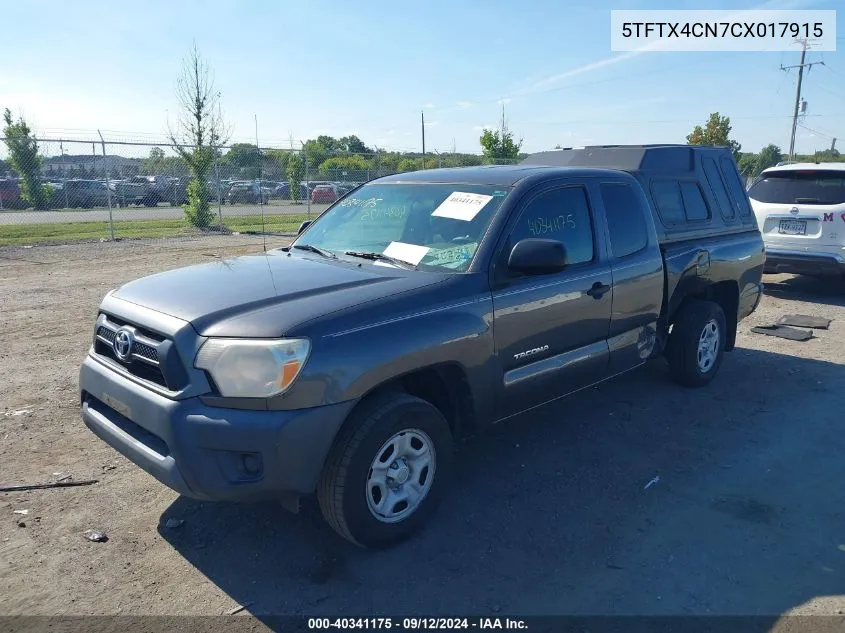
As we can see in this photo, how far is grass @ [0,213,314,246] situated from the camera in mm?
15422

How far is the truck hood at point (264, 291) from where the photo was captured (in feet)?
9.77

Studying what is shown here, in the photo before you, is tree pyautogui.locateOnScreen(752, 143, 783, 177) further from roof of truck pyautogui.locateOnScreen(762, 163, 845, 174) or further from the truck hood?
the truck hood

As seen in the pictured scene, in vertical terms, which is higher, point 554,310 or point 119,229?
point 554,310

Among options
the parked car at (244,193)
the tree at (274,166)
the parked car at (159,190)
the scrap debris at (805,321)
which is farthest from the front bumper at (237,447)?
the parked car at (159,190)

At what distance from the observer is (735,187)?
627 centimetres

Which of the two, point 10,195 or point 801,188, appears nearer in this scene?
point 801,188

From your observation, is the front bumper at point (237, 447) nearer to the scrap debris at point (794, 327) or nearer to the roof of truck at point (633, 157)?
the roof of truck at point (633, 157)

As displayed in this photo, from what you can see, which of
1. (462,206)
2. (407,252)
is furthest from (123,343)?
(462,206)

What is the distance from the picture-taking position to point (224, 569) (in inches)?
125

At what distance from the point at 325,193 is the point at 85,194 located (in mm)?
8624

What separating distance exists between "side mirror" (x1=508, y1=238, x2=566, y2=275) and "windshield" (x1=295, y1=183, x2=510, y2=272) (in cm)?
27

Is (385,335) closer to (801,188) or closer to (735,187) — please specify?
(735,187)

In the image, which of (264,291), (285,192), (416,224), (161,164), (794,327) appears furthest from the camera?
(285,192)

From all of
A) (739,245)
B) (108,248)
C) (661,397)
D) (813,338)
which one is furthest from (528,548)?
(108,248)
